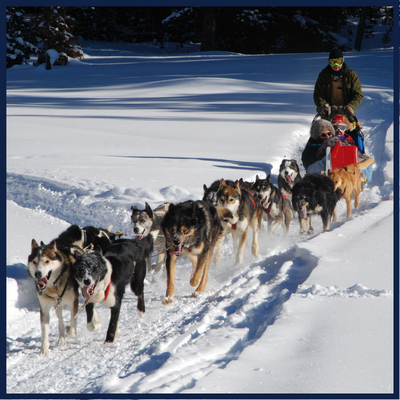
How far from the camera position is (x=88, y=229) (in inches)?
195

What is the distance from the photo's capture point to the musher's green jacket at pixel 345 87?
26.6ft

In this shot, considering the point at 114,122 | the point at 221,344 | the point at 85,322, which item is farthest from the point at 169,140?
the point at 221,344

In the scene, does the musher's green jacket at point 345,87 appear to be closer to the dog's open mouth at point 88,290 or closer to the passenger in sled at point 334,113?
the passenger in sled at point 334,113

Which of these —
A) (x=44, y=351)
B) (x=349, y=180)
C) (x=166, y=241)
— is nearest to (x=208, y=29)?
(x=349, y=180)

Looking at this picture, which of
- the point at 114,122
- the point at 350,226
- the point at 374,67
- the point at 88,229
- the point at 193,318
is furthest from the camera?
the point at 374,67

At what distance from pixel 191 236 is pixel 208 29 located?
56.3ft

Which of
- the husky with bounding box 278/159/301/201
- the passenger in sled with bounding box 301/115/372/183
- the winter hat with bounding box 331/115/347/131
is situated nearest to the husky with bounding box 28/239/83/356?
the husky with bounding box 278/159/301/201

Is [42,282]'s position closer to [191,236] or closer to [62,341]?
[62,341]

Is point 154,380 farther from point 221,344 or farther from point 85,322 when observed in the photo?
point 85,322

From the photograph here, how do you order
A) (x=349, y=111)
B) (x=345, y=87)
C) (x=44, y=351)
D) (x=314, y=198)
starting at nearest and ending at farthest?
(x=44, y=351)
(x=314, y=198)
(x=349, y=111)
(x=345, y=87)

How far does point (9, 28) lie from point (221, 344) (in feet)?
72.8

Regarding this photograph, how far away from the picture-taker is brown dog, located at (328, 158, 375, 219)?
6.95m

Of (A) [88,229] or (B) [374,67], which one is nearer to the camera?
(A) [88,229]

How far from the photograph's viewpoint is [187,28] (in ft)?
61.7
